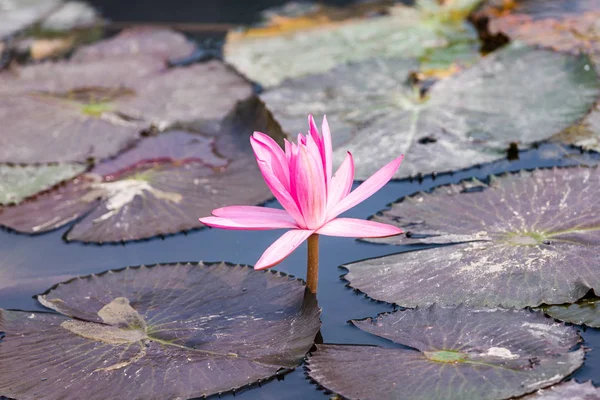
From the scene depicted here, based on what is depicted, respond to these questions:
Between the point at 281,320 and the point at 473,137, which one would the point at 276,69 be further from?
the point at 281,320

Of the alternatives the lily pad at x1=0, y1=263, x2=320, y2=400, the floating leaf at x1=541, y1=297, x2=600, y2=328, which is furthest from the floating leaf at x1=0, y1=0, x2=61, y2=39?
the floating leaf at x1=541, y1=297, x2=600, y2=328

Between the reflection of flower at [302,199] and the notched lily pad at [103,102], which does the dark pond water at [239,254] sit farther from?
the notched lily pad at [103,102]

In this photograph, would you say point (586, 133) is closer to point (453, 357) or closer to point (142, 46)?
point (453, 357)

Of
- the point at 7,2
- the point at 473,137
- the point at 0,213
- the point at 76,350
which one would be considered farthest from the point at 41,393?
the point at 7,2

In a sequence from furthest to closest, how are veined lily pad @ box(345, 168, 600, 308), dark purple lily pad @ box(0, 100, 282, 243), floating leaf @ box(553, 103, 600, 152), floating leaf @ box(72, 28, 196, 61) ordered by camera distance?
floating leaf @ box(72, 28, 196, 61) → floating leaf @ box(553, 103, 600, 152) → dark purple lily pad @ box(0, 100, 282, 243) → veined lily pad @ box(345, 168, 600, 308)

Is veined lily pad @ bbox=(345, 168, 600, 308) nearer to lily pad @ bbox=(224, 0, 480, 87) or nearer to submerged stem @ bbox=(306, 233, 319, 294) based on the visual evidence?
submerged stem @ bbox=(306, 233, 319, 294)

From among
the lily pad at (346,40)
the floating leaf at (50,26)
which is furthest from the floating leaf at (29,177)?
the floating leaf at (50,26)
